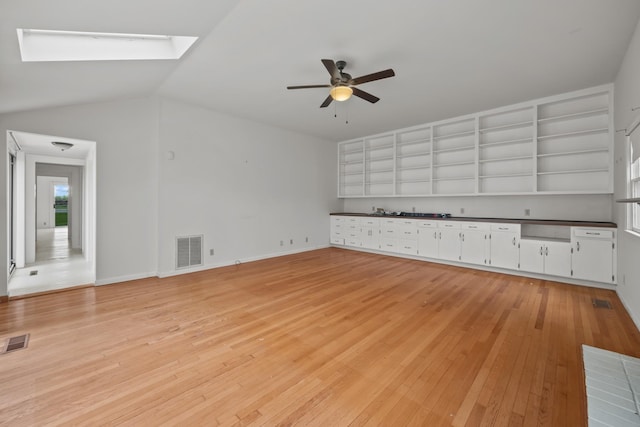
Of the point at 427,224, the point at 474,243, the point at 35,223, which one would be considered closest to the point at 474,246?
the point at 474,243

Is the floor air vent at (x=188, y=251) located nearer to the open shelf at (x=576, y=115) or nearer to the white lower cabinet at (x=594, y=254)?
the white lower cabinet at (x=594, y=254)

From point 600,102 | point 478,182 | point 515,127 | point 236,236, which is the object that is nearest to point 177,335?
point 236,236

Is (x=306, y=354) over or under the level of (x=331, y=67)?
under

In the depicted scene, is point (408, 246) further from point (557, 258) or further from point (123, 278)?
point (123, 278)

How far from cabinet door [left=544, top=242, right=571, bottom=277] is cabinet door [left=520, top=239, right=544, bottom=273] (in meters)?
0.06

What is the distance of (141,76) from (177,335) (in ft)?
10.7

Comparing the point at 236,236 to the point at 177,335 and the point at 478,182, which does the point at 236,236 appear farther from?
the point at 478,182

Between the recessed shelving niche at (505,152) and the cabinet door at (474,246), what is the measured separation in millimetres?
915

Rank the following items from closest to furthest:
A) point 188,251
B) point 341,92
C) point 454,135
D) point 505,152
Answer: point 341,92
point 188,251
point 505,152
point 454,135

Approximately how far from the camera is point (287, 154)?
6.58m

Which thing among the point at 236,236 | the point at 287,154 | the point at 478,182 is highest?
the point at 287,154

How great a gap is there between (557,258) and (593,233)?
58 centimetres

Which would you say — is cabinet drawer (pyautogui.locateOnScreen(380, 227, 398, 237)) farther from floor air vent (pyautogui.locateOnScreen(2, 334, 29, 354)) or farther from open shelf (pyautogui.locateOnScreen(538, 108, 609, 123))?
floor air vent (pyautogui.locateOnScreen(2, 334, 29, 354))

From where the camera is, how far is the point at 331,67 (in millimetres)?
2920
